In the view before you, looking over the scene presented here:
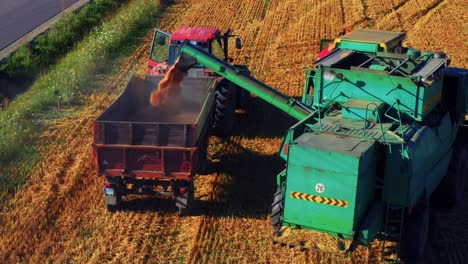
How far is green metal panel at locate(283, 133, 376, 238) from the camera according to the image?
343 inches

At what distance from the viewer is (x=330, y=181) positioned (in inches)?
347

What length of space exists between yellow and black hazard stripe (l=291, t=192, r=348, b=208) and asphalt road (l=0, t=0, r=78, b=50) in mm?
15721

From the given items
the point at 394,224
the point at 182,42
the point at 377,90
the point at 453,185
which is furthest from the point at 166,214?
the point at 453,185

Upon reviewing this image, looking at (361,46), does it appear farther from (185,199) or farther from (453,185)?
(185,199)

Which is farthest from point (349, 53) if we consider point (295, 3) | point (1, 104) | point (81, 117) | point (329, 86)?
point (295, 3)

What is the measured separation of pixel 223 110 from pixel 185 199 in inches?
125

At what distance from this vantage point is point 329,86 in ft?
35.6

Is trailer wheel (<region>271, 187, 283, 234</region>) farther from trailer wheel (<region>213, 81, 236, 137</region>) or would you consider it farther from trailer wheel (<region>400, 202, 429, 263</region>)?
trailer wheel (<region>213, 81, 236, 137</region>)

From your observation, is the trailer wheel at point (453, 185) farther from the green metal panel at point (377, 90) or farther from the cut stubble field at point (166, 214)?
the green metal panel at point (377, 90)

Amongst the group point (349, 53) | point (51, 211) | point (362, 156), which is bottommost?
point (51, 211)

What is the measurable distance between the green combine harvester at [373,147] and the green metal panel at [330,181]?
0.01m

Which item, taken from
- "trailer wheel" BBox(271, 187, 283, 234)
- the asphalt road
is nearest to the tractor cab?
"trailer wheel" BBox(271, 187, 283, 234)

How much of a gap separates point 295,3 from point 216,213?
702 inches

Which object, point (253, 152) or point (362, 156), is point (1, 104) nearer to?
point (253, 152)
